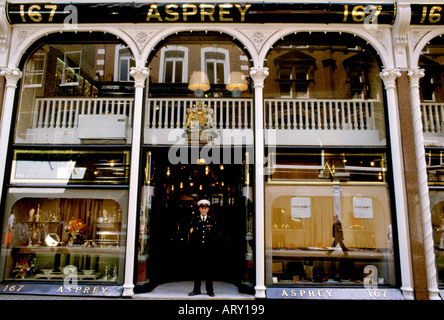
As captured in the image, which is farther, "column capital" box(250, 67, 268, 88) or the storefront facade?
"column capital" box(250, 67, 268, 88)

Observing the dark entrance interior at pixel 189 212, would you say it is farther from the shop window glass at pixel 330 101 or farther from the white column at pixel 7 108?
the white column at pixel 7 108

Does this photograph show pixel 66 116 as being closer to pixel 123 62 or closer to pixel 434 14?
pixel 123 62

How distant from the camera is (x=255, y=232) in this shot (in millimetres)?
7469

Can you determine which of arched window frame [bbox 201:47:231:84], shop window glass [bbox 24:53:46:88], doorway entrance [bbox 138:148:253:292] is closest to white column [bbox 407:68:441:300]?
doorway entrance [bbox 138:148:253:292]

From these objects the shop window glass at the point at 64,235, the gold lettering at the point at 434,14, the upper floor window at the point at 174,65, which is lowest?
the shop window glass at the point at 64,235

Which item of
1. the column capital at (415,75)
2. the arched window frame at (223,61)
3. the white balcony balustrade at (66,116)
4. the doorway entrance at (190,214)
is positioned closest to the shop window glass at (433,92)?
the column capital at (415,75)

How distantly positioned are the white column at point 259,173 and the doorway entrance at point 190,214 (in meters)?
0.45

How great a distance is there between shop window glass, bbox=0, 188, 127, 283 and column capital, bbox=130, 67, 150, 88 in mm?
2590

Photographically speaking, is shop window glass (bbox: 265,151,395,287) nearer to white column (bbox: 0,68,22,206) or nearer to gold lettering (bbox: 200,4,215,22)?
gold lettering (bbox: 200,4,215,22)

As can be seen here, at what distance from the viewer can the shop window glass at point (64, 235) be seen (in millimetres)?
7781

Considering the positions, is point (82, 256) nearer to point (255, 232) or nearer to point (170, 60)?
point (255, 232)

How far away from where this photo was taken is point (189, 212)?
10.3 meters

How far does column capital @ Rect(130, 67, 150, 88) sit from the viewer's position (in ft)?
26.3
